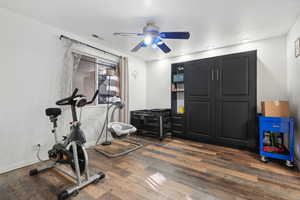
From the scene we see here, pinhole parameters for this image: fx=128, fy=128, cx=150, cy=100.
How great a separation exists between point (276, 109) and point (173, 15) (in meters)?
2.40

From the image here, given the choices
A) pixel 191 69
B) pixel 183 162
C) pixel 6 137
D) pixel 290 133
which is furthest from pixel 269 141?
pixel 6 137

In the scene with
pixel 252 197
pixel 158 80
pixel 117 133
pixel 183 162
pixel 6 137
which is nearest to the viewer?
pixel 252 197

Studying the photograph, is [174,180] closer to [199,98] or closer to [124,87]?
[199,98]

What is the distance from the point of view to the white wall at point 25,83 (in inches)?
75.6

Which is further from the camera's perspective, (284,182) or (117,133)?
(117,133)

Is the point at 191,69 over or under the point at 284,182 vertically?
over

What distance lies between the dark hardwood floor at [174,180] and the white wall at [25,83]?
0.40m

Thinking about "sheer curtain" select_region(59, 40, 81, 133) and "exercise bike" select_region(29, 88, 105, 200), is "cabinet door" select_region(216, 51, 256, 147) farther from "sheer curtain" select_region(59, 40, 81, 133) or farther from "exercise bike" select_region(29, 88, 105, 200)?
"sheer curtain" select_region(59, 40, 81, 133)

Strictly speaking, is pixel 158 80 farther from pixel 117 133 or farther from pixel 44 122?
pixel 44 122

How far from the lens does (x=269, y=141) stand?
2.50 meters

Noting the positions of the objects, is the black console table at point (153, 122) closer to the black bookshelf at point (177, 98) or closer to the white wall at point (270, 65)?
the black bookshelf at point (177, 98)

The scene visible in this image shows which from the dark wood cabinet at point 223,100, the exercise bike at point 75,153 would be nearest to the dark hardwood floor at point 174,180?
the exercise bike at point 75,153

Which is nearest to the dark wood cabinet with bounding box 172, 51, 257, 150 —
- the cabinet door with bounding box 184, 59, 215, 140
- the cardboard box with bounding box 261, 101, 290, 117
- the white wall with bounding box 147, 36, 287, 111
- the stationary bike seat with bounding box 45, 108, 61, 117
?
the cabinet door with bounding box 184, 59, 215, 140

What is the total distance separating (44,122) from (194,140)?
331 cm
